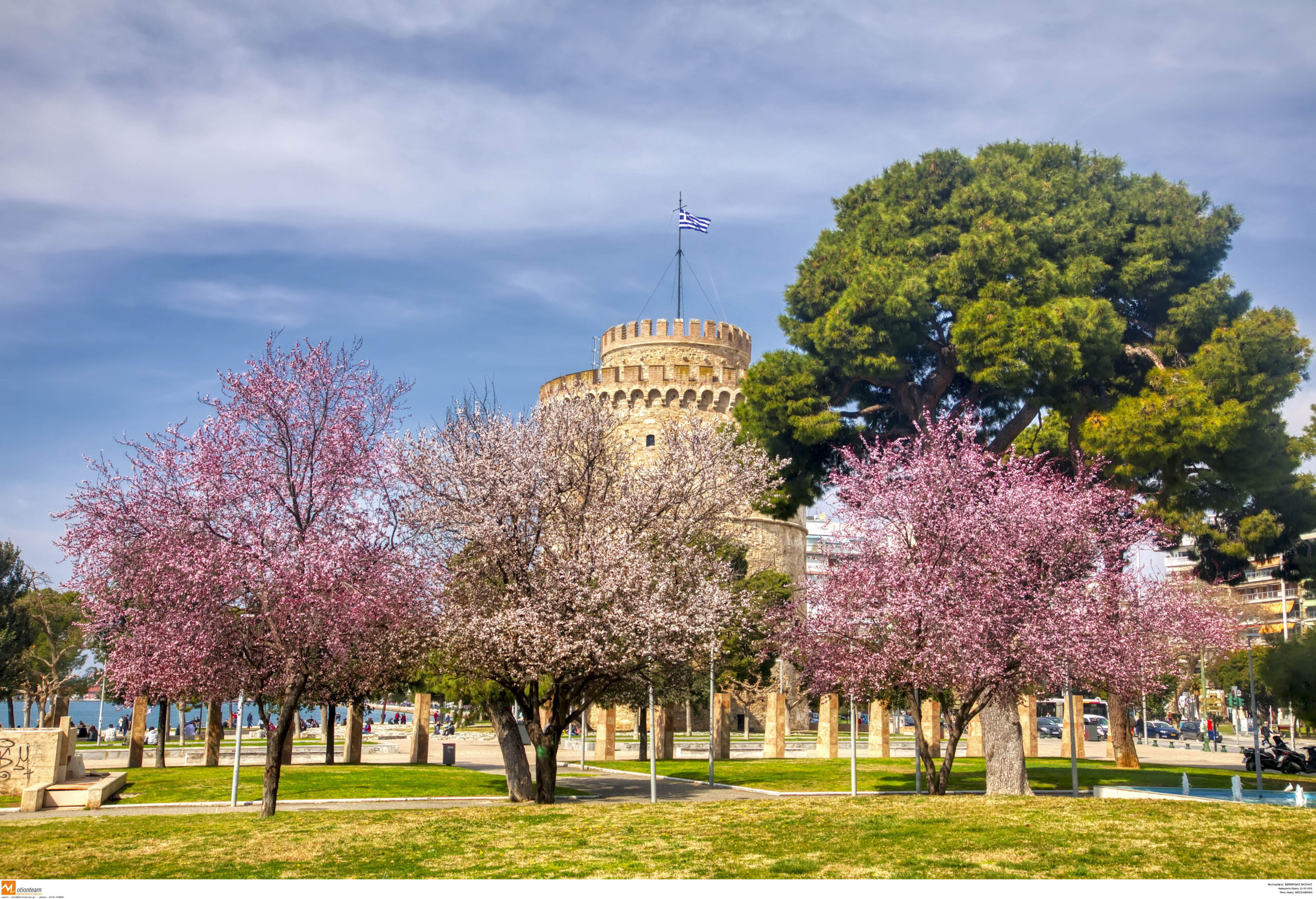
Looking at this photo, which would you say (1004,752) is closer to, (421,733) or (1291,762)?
(421,733)

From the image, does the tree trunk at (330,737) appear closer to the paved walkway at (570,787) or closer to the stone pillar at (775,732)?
the paved walkway at (570,787)

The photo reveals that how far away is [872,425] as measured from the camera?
28094mm

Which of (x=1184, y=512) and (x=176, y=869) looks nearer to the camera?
(x=176, y=869)

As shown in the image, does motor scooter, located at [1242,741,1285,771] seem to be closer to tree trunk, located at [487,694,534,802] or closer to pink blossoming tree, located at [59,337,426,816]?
tree trunk, located at [487,694,534,802]

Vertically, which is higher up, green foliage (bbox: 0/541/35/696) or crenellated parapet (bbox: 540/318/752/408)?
crenellated parapet (bbox: 540/318/752/408)

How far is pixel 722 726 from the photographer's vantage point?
1555 inches

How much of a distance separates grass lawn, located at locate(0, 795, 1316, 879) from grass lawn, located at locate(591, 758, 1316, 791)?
1129 cm

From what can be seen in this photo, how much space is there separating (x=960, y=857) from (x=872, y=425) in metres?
17.9

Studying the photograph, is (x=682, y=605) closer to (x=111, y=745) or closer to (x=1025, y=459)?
(x=1025, y=459)

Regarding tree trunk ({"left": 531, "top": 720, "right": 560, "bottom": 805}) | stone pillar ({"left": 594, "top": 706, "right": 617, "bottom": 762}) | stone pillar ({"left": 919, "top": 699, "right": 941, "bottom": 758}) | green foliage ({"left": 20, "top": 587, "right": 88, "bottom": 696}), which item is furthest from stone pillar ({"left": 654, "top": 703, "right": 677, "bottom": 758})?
green foliage ({"left": 20, "top": 587, "right": 88, "bottom": 696})

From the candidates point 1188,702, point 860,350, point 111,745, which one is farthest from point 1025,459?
point 1188,702

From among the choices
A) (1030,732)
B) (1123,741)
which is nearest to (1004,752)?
(1123,741)

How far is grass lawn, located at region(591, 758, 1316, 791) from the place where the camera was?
26859mm

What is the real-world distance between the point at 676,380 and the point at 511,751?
34.0 metres
